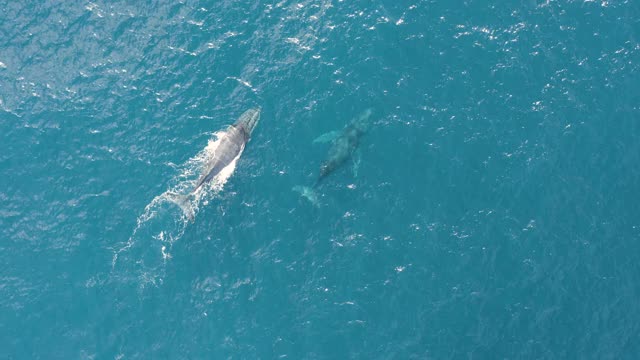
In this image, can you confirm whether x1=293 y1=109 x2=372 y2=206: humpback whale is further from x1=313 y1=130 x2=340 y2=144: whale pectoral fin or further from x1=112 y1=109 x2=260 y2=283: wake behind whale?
x1=112 y1=109 x2=260 y2=283: wake behind whale

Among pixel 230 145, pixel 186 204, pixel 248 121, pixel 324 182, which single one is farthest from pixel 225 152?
pixel 324 182

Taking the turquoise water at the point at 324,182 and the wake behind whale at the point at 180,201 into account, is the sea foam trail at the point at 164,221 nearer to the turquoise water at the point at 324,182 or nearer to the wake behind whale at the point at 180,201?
the wake behind whale at the point at 180,201

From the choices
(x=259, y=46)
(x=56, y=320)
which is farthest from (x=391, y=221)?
(x=56, y=320)

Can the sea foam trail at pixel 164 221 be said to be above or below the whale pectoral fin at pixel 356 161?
above

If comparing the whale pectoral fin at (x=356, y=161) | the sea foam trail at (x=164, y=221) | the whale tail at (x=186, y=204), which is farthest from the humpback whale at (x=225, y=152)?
→ the whale pectoral fin at (x=356, y=161)

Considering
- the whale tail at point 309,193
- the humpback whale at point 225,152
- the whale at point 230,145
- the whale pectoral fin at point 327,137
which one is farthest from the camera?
the whale pectoral fin at point 327,137

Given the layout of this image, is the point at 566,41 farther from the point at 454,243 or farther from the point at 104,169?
the point at 104,169
